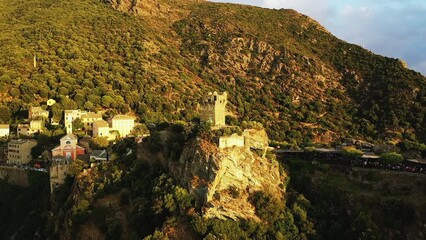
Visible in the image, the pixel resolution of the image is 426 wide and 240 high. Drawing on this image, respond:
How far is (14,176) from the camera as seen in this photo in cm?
→ 4791

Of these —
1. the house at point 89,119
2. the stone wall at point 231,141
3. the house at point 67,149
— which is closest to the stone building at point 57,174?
the house at point 67,149

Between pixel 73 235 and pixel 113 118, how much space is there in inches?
827

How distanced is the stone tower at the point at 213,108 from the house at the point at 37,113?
1139 inches

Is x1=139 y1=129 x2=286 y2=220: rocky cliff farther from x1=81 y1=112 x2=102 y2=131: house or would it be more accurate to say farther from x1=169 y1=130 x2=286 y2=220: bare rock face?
x1=81 y1=112 x2=102 y2=131: house

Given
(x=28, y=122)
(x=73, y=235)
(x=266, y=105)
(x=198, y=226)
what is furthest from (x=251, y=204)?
(x=266, y=105)

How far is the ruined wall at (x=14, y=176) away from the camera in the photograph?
47281 mm

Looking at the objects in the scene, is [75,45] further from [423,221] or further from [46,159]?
[423,221]

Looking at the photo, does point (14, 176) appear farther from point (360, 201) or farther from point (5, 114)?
point (360, 201)

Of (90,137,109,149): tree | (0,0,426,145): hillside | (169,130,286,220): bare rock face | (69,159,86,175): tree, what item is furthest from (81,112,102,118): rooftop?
(169,130,286,220): bare rock face

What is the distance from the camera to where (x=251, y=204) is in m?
32.5

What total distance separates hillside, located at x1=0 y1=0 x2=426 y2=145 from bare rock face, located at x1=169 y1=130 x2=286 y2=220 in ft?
99.5

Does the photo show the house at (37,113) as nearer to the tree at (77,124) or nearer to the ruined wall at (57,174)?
the tree at (77,124)

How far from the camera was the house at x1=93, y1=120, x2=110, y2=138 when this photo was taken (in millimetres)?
52781

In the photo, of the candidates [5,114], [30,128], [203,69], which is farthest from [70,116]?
[203,69]
